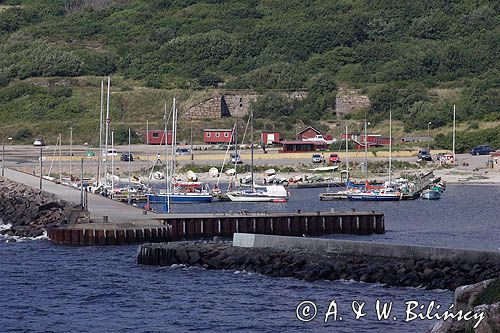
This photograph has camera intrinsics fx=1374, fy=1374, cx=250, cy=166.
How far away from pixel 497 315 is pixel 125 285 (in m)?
19.8

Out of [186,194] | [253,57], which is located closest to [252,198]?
[186,194]

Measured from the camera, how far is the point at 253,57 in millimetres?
154500

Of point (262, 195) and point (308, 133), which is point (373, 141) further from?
point (262, 195)

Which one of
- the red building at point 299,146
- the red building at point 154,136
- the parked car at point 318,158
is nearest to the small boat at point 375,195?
the parked car at point 318,158

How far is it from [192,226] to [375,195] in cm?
2664

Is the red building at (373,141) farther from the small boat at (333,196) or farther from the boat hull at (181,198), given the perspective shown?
the boat hull at (181,198)

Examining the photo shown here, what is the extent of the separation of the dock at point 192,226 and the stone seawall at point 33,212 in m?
1.04

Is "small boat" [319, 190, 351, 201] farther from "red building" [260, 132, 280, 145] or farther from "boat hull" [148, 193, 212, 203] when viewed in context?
"red building" [260, 132, 280, 145]

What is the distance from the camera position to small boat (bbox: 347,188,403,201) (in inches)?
3332

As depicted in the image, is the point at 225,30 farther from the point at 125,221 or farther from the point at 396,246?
the point at 396,246

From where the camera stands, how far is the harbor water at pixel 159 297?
40156 mm

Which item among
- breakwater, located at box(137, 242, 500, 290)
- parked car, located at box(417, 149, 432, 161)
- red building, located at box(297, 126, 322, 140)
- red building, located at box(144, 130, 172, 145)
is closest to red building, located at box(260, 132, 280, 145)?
red building, located at box(297, 126, 322, 140)

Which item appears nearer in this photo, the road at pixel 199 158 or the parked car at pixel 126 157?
the road at pixel 199 158

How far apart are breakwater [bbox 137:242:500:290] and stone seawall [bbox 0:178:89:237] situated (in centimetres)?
850
